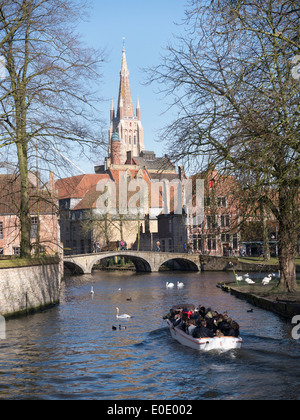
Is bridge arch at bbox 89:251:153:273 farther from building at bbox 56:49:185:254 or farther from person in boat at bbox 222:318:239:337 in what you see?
person in boat at bbox 222:318:239:337

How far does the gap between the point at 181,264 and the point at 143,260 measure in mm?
5566

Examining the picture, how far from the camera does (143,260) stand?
2726 inches

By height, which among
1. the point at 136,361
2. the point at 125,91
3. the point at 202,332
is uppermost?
the point at 125,91

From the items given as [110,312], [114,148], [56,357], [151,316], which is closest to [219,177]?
[56,357]

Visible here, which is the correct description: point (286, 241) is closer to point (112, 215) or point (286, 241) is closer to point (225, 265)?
point (225, 265)

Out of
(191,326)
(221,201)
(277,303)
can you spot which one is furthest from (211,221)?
(277,303)

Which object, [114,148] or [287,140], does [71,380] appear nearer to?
[287,140]

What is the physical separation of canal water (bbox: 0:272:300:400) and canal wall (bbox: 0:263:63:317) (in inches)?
30.0

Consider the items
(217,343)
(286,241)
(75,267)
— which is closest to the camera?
(217,343)

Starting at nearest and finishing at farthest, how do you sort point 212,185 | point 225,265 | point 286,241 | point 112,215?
point 212,185
point 286,241
point 225,265
point 112,215

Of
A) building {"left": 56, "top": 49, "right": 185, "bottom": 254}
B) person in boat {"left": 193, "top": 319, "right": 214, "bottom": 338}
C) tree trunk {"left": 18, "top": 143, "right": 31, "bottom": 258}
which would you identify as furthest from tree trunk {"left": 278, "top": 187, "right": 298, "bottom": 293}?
building {"left": 56, "top": 49, "right": 185, "bottom": 254}

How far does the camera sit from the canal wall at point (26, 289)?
26.3 meters

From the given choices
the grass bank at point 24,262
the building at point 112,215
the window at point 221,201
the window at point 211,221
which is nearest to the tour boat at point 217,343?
the window at point 211,221

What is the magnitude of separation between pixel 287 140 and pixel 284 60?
219 centimetres
